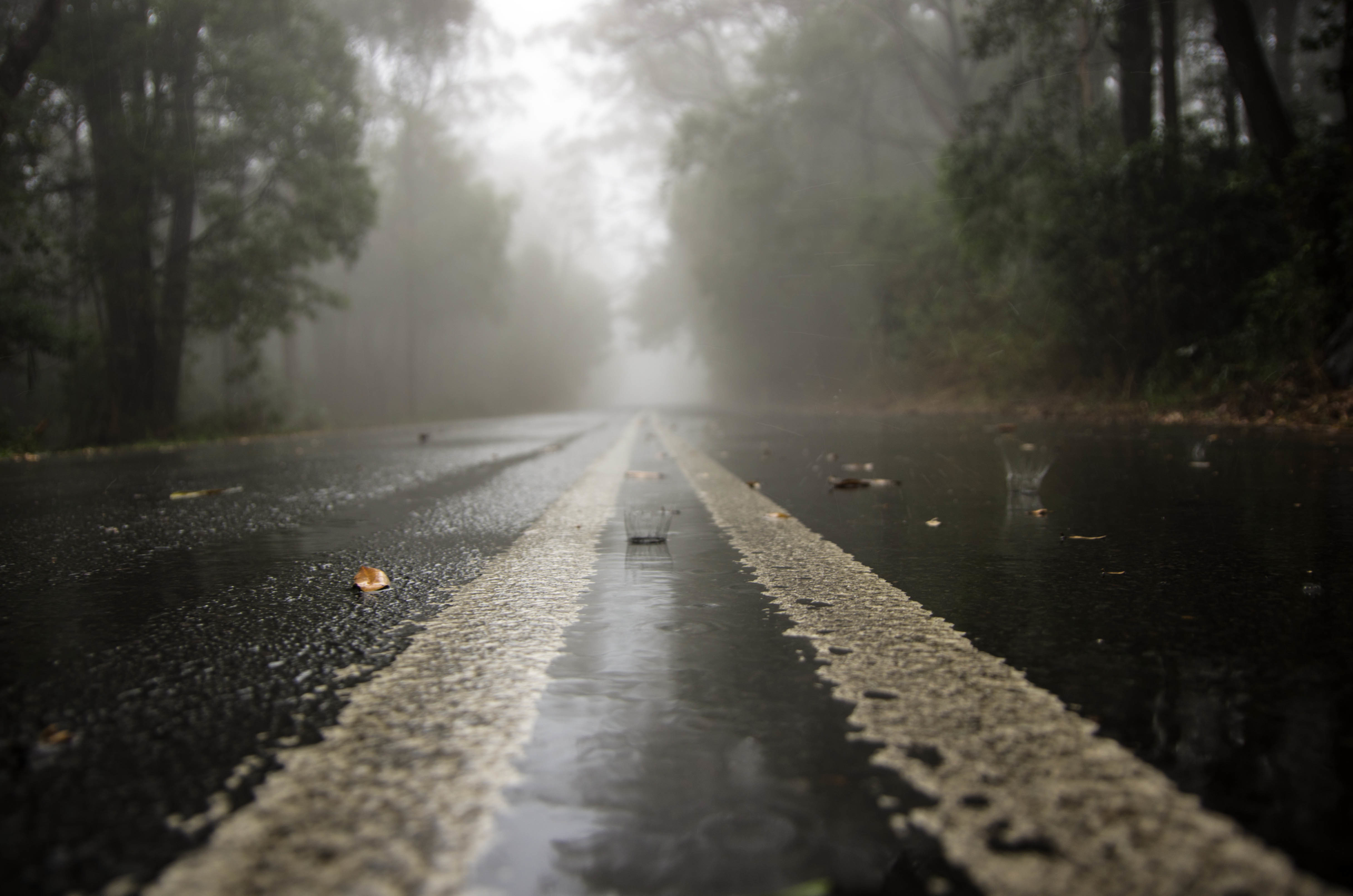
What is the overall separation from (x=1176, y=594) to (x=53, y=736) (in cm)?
252

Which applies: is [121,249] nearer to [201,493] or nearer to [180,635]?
[201,493]

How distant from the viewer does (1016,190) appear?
17.2m

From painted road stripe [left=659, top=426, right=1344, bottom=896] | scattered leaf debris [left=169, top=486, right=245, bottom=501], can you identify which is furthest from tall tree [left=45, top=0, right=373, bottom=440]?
painted road stripe [left=659, top=426, right=1344, bottom=896]

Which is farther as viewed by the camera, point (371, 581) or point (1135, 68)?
point (1135, 68)

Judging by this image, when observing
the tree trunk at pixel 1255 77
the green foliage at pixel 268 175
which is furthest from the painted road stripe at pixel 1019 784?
the green foliage at pixel 268 175

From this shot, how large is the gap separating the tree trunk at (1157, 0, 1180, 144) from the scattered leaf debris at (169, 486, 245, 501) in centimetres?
1326

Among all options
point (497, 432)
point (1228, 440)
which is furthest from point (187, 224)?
point (1228, 440)

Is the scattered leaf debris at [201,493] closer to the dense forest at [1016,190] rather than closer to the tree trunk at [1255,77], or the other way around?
the dense forest at [1016,190]

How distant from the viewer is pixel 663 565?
3.07 metres

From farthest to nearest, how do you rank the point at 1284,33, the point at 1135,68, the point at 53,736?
1. the point at 1284,33
2. the point at 1135,68
3. the point at 53,736

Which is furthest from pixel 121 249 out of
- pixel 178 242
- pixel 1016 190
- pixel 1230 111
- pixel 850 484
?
pixel 1230 111

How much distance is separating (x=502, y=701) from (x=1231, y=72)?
12.6 m

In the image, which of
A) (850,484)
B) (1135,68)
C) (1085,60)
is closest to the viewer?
(850,484)

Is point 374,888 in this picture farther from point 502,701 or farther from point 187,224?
point 187,224
